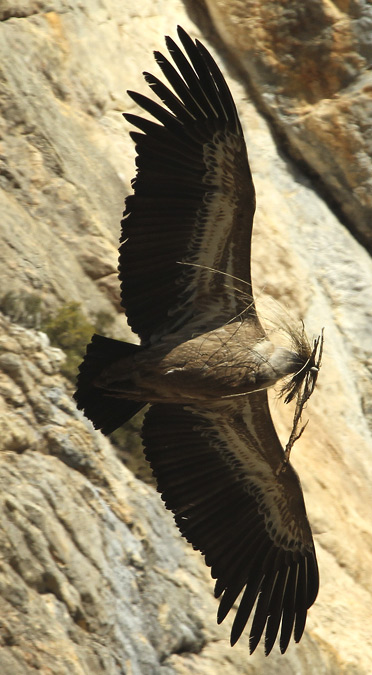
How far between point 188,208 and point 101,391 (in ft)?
4.67

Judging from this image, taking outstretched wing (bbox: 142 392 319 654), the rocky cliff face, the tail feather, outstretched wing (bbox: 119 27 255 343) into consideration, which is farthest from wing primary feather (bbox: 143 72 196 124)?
the rocky cliff face

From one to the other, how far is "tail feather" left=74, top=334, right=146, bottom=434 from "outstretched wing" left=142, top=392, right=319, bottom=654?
0.27 m

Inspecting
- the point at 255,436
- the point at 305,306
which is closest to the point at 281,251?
the point at 305,306

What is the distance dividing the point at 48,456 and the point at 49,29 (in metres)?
4.80

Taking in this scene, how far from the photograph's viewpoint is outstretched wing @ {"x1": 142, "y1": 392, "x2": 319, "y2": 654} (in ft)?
23.1

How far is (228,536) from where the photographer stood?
7.12 metres

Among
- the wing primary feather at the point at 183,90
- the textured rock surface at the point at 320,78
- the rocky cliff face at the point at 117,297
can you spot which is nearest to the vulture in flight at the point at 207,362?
the wing primary feather at the point at 183,90

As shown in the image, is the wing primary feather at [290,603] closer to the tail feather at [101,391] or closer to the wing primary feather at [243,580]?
the wing primary feather at [243,580]

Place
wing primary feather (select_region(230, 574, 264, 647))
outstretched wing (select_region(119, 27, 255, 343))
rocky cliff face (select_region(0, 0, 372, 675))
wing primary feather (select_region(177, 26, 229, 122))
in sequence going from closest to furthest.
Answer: wing primary feather (select_region(177, 26, 229, 122)) → outstretched wing (select_region(119, 27, 255, 343)) → wing primary feather (select_region(230, 574, 264, 647)) → rocky cliff face (select_region(0, 0, 372, 675))

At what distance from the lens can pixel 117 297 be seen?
30.2 feet

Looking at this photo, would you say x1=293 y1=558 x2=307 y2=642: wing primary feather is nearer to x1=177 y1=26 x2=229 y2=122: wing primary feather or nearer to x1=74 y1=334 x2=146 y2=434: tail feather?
x1=74 y1=334 x2=146 y2=434: tail feather

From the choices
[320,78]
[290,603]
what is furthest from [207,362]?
[320,78]

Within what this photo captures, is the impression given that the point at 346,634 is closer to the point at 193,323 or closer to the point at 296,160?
the point at 193,323

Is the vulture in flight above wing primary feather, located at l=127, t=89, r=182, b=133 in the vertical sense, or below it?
below
